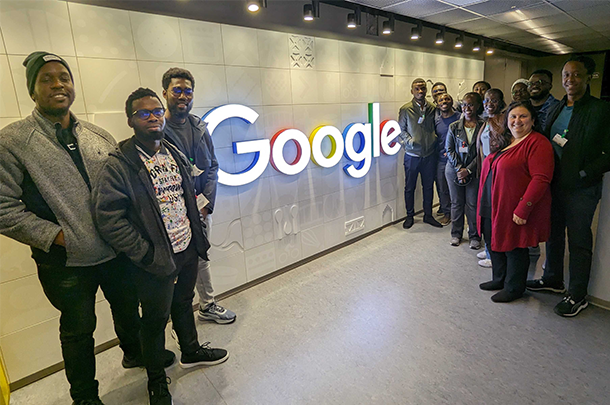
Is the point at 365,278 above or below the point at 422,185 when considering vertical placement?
below

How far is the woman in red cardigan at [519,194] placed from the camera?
230 cm

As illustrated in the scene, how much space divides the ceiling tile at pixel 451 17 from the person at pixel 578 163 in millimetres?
1979

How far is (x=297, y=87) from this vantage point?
10.5ft

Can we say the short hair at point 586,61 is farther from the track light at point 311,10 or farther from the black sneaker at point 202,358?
the black sneaker at point 202,358

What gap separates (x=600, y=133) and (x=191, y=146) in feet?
9.06

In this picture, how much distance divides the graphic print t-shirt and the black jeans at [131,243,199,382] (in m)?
0.10

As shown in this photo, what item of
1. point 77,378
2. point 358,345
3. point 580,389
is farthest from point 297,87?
point 580,389

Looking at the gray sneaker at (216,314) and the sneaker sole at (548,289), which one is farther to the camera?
the sneaker sole at (548,289)

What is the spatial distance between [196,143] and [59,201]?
930mm

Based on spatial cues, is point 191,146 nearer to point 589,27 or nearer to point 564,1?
point 564,1

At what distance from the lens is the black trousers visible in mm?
2561

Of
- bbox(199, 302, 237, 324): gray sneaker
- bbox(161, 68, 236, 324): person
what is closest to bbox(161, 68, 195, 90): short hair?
bbox(161, 68, 236, 324): person

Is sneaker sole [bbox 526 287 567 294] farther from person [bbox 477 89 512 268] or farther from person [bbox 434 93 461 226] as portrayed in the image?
person [bbox 434 93 461 226]

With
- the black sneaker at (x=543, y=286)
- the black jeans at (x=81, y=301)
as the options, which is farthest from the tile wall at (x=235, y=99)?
the black sneaker at (x=543, y=286)
